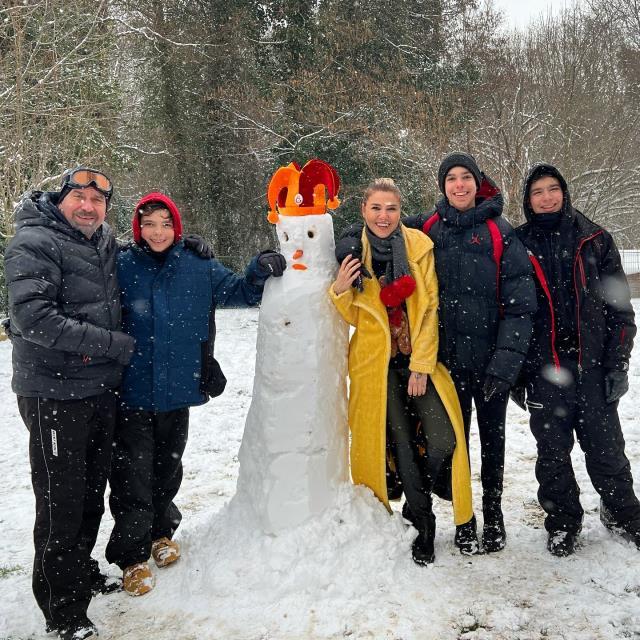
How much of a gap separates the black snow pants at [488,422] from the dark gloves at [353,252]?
0.75m

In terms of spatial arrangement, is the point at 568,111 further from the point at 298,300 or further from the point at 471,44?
the point at 298,300

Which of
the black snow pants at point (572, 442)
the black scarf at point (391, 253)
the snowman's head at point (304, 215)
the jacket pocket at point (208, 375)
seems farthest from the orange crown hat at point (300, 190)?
the black snow pants at point (572, 442)

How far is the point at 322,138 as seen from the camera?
1235cm

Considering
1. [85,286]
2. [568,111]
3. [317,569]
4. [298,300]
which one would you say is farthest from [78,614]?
[568,111]

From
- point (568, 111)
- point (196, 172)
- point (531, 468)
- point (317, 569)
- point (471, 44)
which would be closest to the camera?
point (317, 569)

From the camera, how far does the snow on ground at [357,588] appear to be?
2.58m

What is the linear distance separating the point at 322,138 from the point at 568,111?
5.18 meters

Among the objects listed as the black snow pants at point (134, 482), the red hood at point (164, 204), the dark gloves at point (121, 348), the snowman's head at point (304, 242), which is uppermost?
the red hood at point (164, 204)

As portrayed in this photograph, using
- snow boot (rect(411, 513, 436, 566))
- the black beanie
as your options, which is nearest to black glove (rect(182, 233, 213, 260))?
the black beanie

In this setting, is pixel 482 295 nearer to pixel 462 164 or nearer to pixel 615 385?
pixel 462 164

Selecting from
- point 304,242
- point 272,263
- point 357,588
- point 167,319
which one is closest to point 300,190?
point 304,242

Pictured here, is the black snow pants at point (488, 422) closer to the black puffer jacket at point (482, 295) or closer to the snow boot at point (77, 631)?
the black puffer jacket at point (482, 295)

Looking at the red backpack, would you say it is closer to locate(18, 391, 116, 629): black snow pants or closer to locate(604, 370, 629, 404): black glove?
locate(604, 370, 629, 404): black glove

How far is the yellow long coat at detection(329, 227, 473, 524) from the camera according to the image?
9.80 ft
